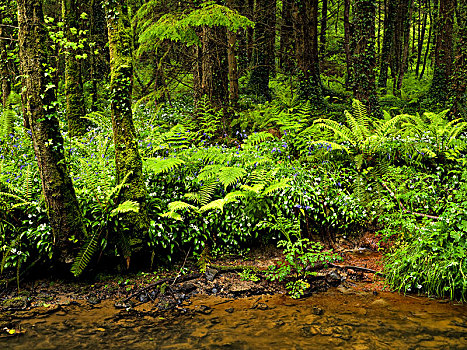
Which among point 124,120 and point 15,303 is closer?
point 15,303

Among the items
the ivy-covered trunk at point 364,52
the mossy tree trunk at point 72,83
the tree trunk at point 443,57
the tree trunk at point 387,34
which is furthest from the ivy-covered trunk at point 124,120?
the tree trunk at point 387,34

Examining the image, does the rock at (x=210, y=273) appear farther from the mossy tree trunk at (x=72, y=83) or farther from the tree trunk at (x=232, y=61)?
the mossy tree trunk at (x=72, y=83)

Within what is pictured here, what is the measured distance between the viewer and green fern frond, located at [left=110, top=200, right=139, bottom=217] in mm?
4289

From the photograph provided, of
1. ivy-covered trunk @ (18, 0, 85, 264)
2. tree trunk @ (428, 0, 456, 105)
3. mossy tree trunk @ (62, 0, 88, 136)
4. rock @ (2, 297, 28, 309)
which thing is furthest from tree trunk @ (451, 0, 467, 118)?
rock @ (2, 297, 28, 309)

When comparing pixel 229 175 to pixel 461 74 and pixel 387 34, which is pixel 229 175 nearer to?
pixel 461 74

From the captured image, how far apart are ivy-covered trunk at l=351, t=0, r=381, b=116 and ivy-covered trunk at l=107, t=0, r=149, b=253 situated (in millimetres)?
5940

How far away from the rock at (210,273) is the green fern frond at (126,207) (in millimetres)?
1331

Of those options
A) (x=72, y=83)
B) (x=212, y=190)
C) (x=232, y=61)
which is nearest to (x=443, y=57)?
(x=232, y=61)

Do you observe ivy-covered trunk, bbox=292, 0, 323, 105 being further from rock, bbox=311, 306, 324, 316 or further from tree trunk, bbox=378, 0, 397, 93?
rock, bbox=311, 306, 324, 316

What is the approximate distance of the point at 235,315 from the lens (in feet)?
12.4

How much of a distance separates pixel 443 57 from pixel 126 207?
1377cm

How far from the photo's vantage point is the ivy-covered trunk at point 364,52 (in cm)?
815

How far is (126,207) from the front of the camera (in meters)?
4.34

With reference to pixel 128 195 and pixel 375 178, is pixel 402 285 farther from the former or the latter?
pixel 128 195
